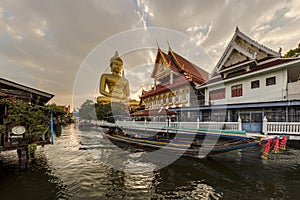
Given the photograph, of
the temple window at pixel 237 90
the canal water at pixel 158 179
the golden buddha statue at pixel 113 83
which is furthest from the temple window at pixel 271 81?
the golden buddha statue at pixel 113 83

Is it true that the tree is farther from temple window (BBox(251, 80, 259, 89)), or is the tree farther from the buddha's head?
temple window (BBox(251, 80, 259, 89))

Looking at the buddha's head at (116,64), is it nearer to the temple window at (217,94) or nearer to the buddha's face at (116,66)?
the buddha's face at (116,66)

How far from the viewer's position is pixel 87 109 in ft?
155

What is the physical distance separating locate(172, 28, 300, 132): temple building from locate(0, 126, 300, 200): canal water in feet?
10.6

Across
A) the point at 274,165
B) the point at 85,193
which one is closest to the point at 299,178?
the point at 274,165

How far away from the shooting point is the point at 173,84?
18766 millimetres

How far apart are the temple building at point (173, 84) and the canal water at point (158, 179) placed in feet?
24.6

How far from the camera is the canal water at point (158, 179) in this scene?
4.96 m

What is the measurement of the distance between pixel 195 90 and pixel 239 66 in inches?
205

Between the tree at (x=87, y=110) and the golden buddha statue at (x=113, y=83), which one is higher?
the golden buddha statue at (x=113, y=83)

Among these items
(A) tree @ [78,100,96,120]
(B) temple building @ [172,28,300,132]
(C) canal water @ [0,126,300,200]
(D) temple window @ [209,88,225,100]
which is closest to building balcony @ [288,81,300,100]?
(B) temple building @ [172,28,300,132]

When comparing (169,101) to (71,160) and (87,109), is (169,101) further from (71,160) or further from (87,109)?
(87,109)

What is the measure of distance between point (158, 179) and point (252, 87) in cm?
1168

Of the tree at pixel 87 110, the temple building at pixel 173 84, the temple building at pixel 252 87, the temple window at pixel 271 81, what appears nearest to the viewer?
the temple building at pixel 252 87
